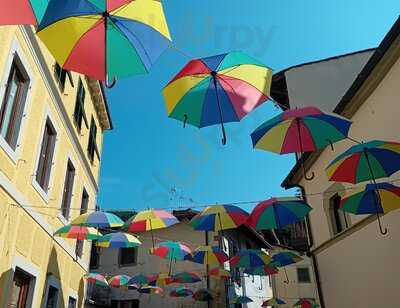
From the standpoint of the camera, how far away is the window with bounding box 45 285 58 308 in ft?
37.1

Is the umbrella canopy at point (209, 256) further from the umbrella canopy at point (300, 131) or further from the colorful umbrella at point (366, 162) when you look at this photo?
the umbrella canopy at point (300, 131)

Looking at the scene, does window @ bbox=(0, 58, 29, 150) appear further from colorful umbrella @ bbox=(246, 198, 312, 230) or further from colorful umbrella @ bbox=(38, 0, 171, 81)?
colorful umbrella @ bbox=(246, 198, 312, 230)

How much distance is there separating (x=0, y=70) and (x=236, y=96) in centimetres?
462

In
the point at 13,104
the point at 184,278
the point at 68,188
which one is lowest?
the point at 184,278

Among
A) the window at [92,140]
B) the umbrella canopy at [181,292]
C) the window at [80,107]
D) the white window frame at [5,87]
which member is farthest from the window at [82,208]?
the umbrella canopy at [181,292]

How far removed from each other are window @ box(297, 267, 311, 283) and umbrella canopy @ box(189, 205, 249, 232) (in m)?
21.3

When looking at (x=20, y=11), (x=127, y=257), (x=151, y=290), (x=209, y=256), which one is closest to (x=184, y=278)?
(x=151, y=290)

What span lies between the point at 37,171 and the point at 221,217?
4950mm

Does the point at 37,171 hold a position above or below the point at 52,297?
above

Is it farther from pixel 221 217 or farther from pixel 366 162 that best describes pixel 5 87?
pixel 366 162

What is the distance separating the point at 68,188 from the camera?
13375mm

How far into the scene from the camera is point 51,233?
11.0 m

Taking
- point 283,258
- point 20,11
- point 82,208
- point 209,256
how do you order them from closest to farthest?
point 20,11, point 283,258, point 209,256, point 82,208

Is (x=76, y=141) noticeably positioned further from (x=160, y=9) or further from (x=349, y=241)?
(x=160, y=9)
